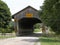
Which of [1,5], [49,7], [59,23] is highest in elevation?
[1,5]

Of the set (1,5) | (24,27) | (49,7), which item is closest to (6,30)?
(1,5)

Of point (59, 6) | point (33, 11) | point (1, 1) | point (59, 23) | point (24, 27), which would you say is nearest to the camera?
point (59, 6)

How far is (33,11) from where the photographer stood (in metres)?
63.7

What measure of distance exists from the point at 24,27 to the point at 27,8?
816 inches

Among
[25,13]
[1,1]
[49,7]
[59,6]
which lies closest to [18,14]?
[25,13]

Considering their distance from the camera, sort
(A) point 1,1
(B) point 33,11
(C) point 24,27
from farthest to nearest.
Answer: (C) point 24,27 < (A) point 1,1 < (B) point 33,11

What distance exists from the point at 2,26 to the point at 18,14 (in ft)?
18.0

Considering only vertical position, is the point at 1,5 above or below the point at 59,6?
above

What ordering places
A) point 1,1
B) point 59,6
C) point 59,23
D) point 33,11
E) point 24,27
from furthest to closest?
point 24,27 < point 1,1 < point 33,11 < point 59,23 < point 59,6

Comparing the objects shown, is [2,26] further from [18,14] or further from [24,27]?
[24,27]

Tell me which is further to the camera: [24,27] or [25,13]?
[24,27]

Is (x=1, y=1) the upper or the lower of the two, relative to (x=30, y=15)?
upper

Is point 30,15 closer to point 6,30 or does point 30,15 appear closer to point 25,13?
point 25,13

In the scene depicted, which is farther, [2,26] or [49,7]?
[2,26]
